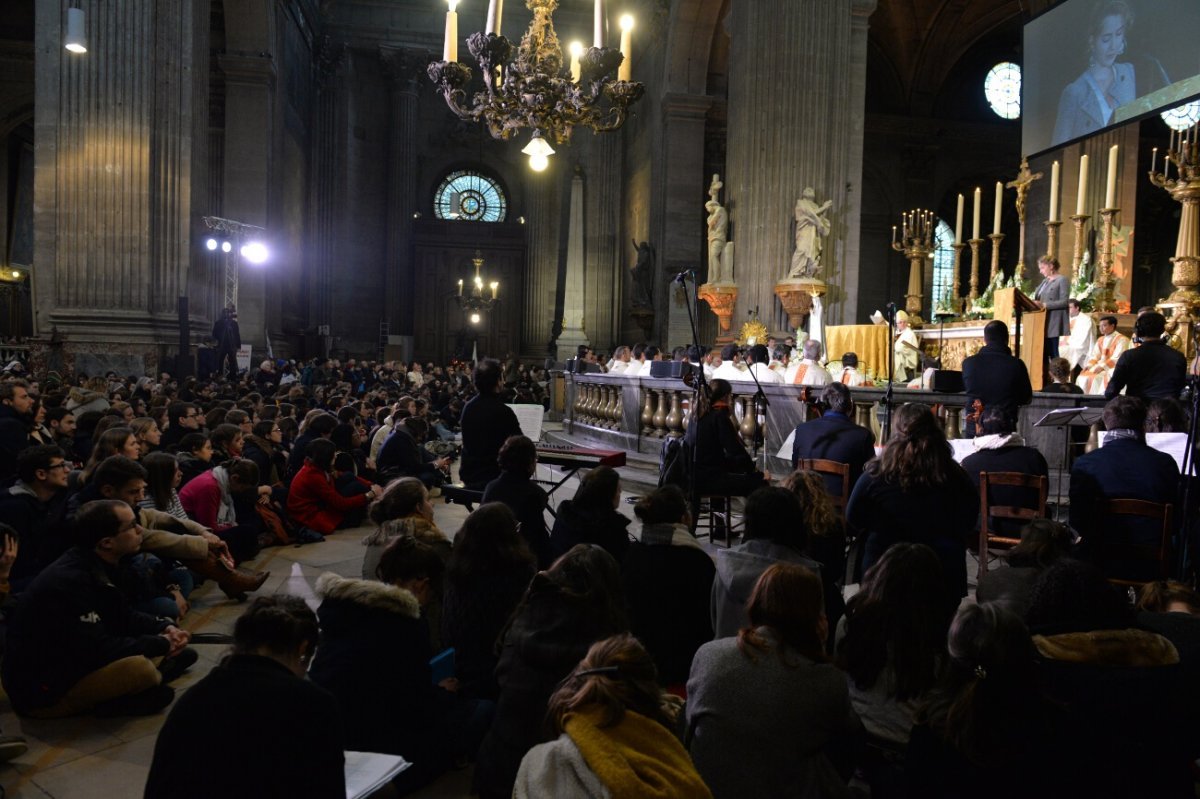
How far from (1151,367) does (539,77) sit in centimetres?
768

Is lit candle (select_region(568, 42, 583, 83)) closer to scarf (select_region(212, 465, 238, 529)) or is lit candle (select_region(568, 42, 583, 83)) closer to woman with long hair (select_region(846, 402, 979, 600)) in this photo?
scarf (select_region(212, 465, 238, 529))

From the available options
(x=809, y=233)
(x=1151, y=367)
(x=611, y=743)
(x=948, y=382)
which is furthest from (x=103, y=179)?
(x=611, y=743)

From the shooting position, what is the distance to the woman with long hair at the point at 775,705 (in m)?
2.45

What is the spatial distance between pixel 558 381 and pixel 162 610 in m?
14.4

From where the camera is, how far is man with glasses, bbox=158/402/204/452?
784 cm

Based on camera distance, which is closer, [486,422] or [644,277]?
[486,422]

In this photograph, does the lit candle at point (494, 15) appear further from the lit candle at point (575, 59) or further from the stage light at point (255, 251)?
the stage light at point (255, 251)

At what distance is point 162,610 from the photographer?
16.3ft

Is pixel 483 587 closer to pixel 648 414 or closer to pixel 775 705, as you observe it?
pixel 775 705

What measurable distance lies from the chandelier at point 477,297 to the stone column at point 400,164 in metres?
2.28

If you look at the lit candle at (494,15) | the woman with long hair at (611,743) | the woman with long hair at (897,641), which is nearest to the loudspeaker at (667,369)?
the lit candle at (494,15)

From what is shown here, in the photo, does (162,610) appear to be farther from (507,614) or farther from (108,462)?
(507,614)

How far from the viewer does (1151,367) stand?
6.45 m

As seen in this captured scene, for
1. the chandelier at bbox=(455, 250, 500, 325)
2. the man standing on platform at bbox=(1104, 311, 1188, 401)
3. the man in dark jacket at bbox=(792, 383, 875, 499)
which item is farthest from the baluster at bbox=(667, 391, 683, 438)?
the chandelier at bbox=(455, 250, 500, 325)
